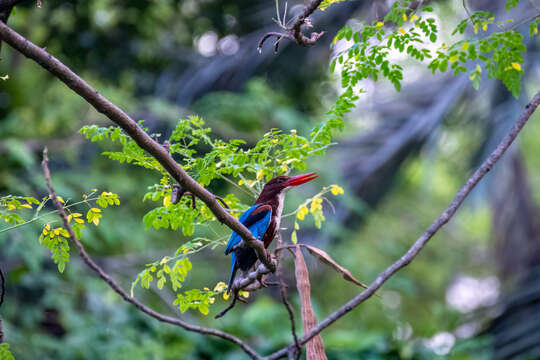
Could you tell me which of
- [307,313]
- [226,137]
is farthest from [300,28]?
[226,137]

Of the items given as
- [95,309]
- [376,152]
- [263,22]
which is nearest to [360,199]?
[376,152]

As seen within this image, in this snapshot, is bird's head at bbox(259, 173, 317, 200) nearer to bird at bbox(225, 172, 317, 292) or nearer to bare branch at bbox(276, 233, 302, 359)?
bird at bbox(225, 172, 317, 292)

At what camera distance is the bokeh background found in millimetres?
5195

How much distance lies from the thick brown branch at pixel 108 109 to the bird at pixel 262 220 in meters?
0.62

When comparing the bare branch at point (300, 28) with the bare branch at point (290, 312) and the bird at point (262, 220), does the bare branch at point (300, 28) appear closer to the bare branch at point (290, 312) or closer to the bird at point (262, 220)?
the bird at point (262, 220)

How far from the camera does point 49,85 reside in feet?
21.9

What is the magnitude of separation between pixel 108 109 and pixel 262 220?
1.11 meters

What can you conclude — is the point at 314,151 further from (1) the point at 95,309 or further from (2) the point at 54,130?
(2) the point at 54,130

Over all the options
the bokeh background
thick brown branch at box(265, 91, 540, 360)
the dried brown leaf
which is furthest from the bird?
the bokeh background

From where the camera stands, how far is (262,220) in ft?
8.14

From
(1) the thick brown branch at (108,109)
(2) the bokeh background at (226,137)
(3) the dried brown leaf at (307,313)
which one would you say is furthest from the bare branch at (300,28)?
(2) the bokeh background at (226,137)

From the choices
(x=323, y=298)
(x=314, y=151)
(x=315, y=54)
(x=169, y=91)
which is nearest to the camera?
(x=314, y=151)

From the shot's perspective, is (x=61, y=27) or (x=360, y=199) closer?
(x=61, y=27)

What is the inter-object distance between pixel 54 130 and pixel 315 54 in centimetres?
333
